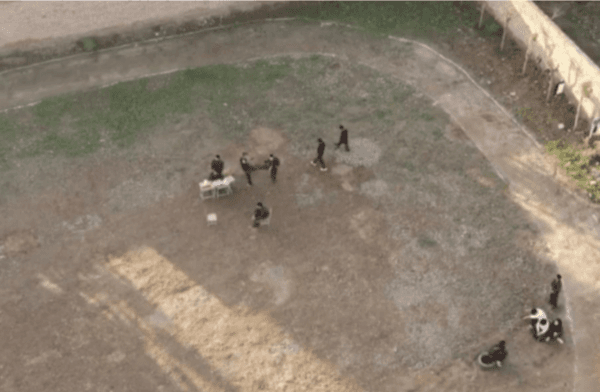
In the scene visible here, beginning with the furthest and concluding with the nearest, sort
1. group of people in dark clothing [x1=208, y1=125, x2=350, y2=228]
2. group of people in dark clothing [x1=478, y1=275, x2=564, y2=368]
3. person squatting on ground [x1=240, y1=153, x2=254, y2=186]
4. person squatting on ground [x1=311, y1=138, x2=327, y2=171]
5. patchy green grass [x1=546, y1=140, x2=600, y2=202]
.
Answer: person squatting on ground [x1=311, y1=138, x2=327, y2=171], person squatting on ground [x1=240, y1=153, x2=254, y2=186], patchy green grass [x1=546, y1=140, x2=600, y2=202], group of people in dark clothing [x1=208, y1=125, x2=350, y2=228], group of people in dark clothing [x1=478, y1=275, x2=564, y2=368]

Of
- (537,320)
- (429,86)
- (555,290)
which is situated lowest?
(537,320)

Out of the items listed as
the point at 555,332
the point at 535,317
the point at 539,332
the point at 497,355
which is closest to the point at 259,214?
the point at 497,355

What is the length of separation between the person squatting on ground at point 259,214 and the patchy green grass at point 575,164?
444 inches

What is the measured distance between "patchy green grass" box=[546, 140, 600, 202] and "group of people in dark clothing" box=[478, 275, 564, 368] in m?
5.08

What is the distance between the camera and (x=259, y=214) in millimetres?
19641

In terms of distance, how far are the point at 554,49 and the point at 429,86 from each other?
515 cm

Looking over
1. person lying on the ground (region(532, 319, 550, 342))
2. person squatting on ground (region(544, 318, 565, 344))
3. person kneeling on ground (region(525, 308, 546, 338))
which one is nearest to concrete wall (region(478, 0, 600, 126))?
person kneeling on ground (region(525, 308, 546, 338))

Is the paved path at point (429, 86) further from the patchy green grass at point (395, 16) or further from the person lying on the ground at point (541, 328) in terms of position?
the person lying on the ground at point (541, 328)

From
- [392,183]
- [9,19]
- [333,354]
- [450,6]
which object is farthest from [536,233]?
[9,19]

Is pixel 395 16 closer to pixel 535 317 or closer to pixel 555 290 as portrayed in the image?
pixel 555 290

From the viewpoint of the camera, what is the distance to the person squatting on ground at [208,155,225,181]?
67.4ft

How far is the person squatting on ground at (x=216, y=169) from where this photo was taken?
2053 cm

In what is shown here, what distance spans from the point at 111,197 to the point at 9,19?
10.6m

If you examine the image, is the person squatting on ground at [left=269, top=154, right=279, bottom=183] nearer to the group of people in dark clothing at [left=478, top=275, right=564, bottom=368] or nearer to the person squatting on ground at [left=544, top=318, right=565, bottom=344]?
the group of people in dark clothing at [left=478, top=275, right=564, bottom=368]
